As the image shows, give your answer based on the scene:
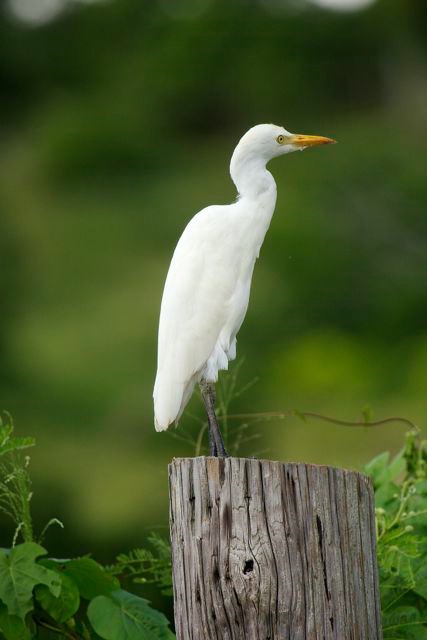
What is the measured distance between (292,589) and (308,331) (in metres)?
6.10

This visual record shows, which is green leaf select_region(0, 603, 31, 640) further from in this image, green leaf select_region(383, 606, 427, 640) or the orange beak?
the orange beak

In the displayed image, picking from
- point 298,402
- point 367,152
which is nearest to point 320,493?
point 298,402

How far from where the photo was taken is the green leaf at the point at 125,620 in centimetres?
206

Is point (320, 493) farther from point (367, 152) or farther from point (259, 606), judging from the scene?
point (367, 152)

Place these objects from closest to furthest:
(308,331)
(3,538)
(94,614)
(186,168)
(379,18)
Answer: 1. (94,614)
2. (3,538)
3. (308,331)
4. (186,168)
5. (379,18)

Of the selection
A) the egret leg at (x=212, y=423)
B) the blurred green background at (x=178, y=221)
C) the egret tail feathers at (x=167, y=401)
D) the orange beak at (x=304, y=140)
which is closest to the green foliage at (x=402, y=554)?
the egret leg at (x=212, y=423)

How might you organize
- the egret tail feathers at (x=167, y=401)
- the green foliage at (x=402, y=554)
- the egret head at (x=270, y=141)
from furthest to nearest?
1. the egret head at (x=270, y=141)
2. the egret tail feathers at (x=167, y=401)
3. the green foliage at (x=402, y=554)

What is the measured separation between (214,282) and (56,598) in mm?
880

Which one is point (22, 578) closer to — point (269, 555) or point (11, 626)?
point (11, 626)

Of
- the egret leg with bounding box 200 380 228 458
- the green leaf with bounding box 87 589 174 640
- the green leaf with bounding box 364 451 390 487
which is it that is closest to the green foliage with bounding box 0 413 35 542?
the green leaf with bounding box 87 589 174 640

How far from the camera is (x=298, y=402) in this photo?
671cm

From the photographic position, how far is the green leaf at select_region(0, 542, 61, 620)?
2061 millimetres

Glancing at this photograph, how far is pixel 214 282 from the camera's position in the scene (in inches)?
105

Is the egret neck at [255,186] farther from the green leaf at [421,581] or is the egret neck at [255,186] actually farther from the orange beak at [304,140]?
the green leaf at [421,581]
